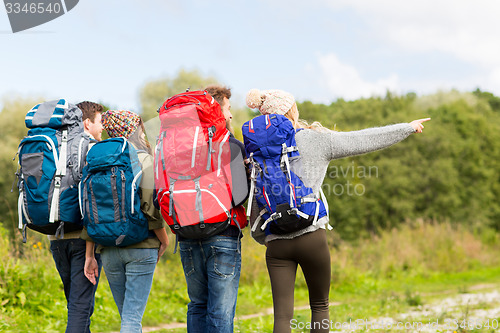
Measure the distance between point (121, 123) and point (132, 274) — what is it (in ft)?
3.57

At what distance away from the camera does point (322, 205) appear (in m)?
3.45

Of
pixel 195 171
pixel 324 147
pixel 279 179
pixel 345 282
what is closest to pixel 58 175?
pixel 195 171

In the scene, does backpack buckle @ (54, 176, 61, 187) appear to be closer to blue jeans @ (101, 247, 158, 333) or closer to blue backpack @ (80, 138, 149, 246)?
blue backpack @ (80, 138, 149, 246)

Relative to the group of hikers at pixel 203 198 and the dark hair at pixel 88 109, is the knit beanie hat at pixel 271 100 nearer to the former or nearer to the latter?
the group of hikers at pixel 203 198

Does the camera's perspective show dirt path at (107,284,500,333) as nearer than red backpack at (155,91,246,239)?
No

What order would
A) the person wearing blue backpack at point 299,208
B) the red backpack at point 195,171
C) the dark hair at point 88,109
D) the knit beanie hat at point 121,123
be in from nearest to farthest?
1. the red backpack at point 195,171
2. the person wearing blue backpack at point 299,208
3. the knit beanie hat at point 121,123
4. the dark hair at point 88,109

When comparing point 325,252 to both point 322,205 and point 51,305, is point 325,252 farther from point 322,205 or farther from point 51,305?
point 51,305

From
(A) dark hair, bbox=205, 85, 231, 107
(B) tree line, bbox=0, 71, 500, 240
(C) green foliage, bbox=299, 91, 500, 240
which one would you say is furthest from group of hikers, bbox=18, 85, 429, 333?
(C) green foliage, bbox=299, 91, 500, 240

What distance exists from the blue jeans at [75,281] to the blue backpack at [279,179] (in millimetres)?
1360

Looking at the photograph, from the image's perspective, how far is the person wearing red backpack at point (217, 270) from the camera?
3.35m

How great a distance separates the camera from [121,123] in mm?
3682

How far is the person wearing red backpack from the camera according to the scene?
335 cm

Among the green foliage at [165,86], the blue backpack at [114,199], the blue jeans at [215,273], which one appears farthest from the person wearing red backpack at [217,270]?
the green foliage at [165,86]

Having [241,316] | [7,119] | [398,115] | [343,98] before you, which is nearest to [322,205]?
[241,316]
